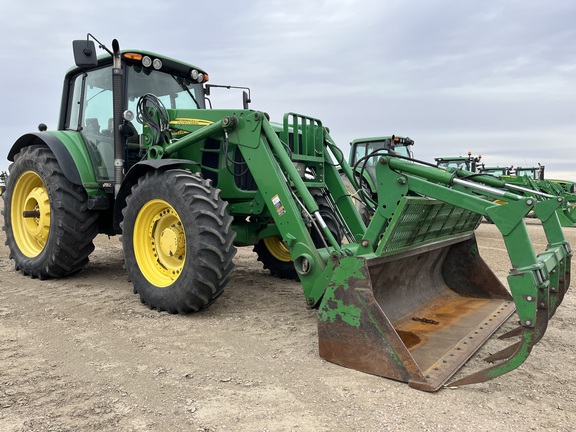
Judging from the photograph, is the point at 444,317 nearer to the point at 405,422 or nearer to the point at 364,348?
the point at 364,348

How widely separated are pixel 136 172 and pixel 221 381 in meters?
2.40

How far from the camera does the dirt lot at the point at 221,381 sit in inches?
101

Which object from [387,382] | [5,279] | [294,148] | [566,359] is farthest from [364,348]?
[5,279]

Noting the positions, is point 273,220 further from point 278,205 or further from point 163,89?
point 163,89

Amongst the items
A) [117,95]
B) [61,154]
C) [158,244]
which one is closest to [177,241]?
[158,244]

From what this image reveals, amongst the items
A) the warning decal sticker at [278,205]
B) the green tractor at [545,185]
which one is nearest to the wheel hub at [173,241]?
the warning decal sticker at [278,205]

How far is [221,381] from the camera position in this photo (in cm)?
305

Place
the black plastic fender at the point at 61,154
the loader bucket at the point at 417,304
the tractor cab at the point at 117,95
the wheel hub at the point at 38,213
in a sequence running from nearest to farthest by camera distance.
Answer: the loader bucket at the point at 417,304
the tractor cab at the point at 117,95
the black plastic fender at the point at 61,154
the wheel hub at the point at 38,213

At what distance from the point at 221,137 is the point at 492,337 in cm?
283

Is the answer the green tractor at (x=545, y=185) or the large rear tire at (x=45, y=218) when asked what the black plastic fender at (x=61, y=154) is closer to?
the large rear tire at (x=45, y=218)

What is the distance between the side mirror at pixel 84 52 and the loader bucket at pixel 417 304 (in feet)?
10.6

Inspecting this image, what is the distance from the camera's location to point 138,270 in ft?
15.0

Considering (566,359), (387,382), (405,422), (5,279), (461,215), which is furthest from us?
(5,279)

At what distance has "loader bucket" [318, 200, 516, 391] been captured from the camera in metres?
3.07
